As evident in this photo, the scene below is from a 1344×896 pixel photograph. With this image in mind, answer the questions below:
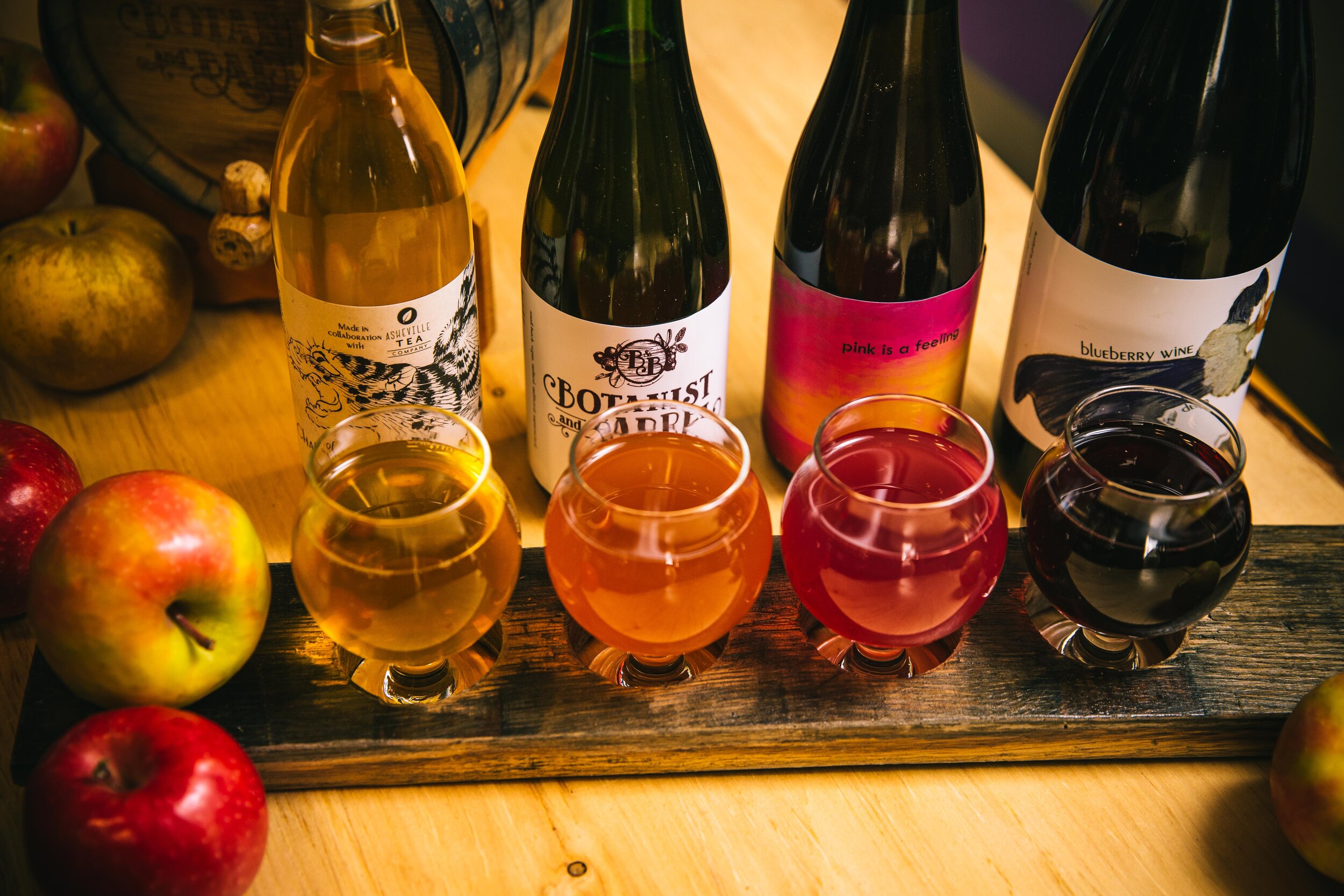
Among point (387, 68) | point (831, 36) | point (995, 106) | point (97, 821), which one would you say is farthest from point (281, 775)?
point (995, 106)

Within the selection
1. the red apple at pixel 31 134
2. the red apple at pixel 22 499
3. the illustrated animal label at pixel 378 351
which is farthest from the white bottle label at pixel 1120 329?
the red apple at pixel 31 134

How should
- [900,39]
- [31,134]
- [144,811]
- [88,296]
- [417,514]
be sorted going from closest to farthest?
[144,811], [417,514], [900,39], [88,296], [31,134]

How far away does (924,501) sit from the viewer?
0.68 meters

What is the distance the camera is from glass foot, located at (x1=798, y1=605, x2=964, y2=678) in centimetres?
70

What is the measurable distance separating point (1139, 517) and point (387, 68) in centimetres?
52

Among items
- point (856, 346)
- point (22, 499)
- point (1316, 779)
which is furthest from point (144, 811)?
point (1316, 779)

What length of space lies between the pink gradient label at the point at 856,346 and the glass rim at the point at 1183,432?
0.39ft

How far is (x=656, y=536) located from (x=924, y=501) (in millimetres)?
189

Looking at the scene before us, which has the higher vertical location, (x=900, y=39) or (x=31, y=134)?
(x=900, y=39)

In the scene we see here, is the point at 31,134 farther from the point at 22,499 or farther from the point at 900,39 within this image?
the point at 900,39

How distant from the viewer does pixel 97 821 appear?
21.1 inches

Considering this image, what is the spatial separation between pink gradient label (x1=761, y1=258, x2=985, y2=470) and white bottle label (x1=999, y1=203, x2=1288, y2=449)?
5 cm

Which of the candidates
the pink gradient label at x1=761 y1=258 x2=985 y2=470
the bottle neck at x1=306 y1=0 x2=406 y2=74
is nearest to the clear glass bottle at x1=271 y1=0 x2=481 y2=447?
the bottle neck at x1=306 y1=0 x2=406 y2=74

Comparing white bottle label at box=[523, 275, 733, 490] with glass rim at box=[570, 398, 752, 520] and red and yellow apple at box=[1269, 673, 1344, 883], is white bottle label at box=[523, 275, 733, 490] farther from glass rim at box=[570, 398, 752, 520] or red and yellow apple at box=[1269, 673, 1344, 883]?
red and yellow apple at box=[1269, 673, 1344, 883]
